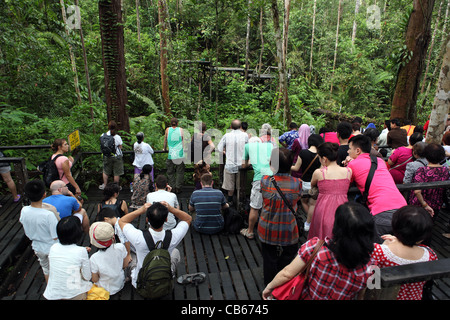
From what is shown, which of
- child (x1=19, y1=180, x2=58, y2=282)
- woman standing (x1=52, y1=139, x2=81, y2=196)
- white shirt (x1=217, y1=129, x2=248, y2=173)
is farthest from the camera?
white shirt (x1=217, y1=129, x2=248, y2=173)

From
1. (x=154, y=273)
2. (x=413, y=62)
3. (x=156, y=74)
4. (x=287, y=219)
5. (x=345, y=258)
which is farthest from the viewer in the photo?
Answer: (x=156, y=74)

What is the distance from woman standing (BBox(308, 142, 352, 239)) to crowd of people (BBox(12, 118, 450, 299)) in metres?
0.01

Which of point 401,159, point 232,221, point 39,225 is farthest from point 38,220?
point 401,159

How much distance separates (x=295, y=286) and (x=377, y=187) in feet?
6.19

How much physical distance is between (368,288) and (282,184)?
5.06ft

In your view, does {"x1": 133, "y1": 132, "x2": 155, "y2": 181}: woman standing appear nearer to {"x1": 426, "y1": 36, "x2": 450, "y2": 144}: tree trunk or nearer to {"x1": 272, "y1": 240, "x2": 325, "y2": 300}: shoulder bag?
{"x1": 272, "y1": 240, "x2": 325, "y2": 300}: shoulder bag

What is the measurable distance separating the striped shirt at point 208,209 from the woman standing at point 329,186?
5.92 ft

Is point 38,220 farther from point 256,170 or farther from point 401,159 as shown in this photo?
point 401,159

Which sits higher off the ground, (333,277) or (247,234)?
(333,277)

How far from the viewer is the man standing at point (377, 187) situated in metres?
3.29

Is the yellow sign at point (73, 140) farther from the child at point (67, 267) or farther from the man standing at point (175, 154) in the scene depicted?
the child at point (67, 267)

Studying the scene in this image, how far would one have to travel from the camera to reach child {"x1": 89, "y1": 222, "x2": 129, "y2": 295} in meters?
3.22

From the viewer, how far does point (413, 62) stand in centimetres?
858

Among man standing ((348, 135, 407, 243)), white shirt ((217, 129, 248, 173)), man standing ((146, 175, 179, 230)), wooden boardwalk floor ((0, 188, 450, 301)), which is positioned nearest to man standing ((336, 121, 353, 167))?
man standing ((348, 135, 407, 243))
